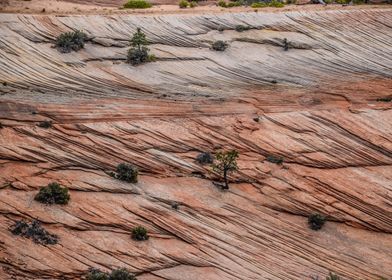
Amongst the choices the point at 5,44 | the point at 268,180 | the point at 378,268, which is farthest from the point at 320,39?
the point at 5,44

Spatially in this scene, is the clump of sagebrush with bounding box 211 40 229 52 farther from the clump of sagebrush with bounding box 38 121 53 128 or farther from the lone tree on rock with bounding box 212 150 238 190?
the clump of sagebrush with bounding box 38 121 53 128

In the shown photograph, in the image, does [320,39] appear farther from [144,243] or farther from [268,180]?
[144,243]

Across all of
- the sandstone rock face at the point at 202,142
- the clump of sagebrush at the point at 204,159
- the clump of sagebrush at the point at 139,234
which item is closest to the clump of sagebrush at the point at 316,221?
the sandstone rock face at the point at 202,142

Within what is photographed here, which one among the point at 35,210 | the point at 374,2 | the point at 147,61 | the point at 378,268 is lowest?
the point at 378,268

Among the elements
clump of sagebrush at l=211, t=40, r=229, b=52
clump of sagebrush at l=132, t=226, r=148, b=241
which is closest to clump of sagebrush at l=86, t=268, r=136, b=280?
clump of sagebrush at l=132, t=226, r=148, b=241

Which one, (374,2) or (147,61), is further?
(374,2)

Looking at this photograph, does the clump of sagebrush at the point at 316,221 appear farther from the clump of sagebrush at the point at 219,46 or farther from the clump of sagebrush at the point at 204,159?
the clump of sagebrush at the point at 219,46

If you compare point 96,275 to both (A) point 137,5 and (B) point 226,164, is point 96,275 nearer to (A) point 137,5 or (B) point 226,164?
(B) point 226,164
